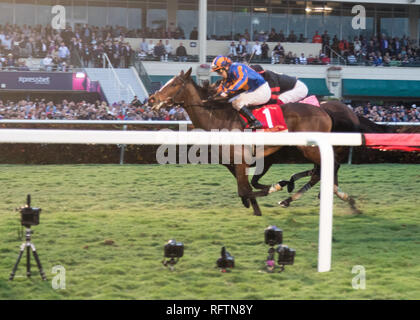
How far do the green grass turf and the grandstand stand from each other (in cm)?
1009

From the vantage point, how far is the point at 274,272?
3951 millimetres

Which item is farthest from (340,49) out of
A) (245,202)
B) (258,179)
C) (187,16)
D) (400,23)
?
(245,202)

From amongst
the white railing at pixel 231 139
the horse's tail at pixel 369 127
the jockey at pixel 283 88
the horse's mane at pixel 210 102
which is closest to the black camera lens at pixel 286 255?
the white railing at pixel 231 139

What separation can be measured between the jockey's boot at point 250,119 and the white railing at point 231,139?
1.93m

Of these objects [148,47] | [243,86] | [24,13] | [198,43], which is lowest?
[243,86]

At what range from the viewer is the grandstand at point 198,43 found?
18250 mm

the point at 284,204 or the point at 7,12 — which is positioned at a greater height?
the point at 7,12

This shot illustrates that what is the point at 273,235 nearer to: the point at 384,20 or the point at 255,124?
the point at 255,124

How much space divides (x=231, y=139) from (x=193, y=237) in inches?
43.7

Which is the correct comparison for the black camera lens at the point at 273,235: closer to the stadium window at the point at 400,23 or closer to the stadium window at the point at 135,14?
the stadium window at the point at 135,14

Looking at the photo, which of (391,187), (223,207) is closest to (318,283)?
(223,207)

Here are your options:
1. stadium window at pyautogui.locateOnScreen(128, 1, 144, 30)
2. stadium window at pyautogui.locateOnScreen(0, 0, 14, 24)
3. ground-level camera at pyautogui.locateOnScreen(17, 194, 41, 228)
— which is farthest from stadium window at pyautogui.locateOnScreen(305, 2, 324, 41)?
ground-level camera at pyautogui.locateOnScreen(17, 194, 41, 228)

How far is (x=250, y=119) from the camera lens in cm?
608
